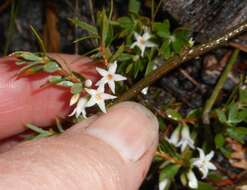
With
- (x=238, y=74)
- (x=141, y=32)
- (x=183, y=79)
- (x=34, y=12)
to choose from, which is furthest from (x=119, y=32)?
(x=34, y=12)

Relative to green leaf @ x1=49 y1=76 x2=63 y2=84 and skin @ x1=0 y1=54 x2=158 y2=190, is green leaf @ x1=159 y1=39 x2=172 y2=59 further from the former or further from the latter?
green leaf @ x1=49 y1=76 x2=63 y2=84

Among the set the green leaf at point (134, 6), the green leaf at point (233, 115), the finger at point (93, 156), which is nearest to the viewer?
the finger at point (93, 156)

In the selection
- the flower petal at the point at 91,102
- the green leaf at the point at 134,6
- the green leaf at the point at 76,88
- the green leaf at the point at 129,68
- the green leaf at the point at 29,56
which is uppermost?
the green leaf at the point at 134,6

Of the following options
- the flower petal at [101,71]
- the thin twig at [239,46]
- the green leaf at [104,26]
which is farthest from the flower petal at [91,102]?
the thin twig at [239,46]

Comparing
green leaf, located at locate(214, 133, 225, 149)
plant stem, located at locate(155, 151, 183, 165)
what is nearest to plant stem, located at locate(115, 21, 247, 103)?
plant stem, located at locate(155, 151, 183, 165)

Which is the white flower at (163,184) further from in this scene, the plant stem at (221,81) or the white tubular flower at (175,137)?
the plant stem at (221,81)

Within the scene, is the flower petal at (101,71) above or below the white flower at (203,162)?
above

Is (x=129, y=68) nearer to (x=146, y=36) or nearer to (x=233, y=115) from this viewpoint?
(x=146, y=36)

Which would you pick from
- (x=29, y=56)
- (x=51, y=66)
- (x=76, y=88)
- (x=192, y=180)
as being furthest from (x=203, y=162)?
(x=29, y=56)
